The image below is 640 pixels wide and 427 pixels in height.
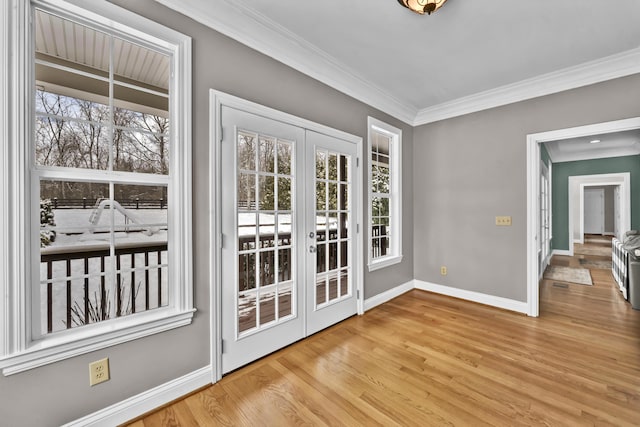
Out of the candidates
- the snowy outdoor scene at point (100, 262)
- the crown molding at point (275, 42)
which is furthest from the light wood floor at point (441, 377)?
the crown molding at point (275, 42)

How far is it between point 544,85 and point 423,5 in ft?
7.17

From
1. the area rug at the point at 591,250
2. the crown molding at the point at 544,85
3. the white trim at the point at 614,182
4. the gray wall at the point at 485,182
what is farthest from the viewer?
the area rug at the point at 591,250

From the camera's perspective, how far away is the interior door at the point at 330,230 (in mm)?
2664

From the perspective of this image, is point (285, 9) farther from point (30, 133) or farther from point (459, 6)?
point (30, 133)

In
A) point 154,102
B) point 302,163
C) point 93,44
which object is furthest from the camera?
point 302,163

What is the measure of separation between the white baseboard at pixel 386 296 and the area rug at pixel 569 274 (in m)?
2.88

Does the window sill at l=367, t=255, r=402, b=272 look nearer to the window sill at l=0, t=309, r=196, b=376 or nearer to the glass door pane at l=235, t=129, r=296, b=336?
the glass door pane at l=235, t=129, r=296, b=336

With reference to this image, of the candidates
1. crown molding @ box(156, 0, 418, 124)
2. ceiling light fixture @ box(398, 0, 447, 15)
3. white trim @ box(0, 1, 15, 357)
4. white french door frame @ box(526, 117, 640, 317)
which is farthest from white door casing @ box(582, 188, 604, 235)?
white trim @ box(0, 1, 15, 357)

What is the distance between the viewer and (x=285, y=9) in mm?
2016

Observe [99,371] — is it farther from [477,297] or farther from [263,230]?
[477,297]

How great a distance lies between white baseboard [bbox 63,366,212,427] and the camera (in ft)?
4.97

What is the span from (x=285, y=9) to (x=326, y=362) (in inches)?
109

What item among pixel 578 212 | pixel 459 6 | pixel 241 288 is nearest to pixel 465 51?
pixel 459 6

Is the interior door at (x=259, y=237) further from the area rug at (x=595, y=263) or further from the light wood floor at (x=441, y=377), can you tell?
the area rug at (x=595, y=263)
